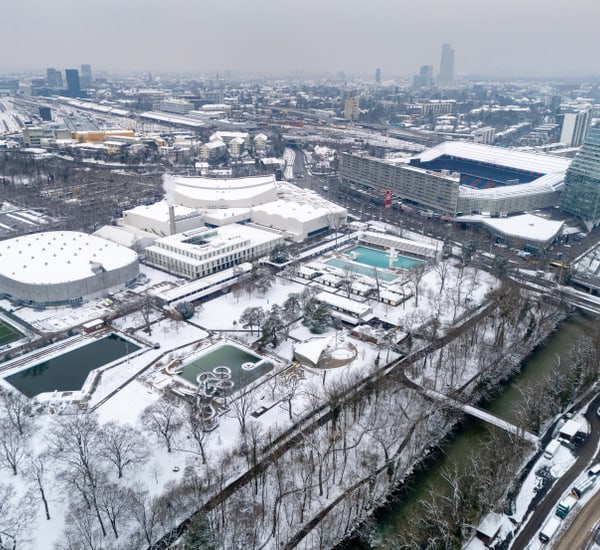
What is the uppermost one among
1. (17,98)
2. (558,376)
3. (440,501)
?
(17,98)

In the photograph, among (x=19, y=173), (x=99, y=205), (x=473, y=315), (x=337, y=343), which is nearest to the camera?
(x=337, y=343)

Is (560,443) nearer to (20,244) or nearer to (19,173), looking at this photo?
(20,244)

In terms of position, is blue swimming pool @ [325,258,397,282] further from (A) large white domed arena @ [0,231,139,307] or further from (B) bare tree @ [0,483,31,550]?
(B) bare tree @ [0,483,31,550]

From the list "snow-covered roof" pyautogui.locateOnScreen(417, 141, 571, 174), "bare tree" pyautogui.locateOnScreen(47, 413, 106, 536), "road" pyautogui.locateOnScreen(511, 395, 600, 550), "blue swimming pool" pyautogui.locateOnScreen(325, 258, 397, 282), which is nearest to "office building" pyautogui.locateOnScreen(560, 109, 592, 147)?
"snow-covered roof" pyautogui.locateOnScreen(417, 141, 571, 174)

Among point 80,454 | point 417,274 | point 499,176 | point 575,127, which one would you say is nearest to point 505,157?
point 499,176

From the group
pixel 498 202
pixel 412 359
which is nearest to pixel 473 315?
pixel 412 359

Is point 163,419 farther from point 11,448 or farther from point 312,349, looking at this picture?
point 312,349

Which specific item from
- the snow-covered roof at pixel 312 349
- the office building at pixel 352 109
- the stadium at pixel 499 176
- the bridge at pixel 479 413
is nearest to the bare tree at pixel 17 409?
the snow-covered roof at pixel 312 349
